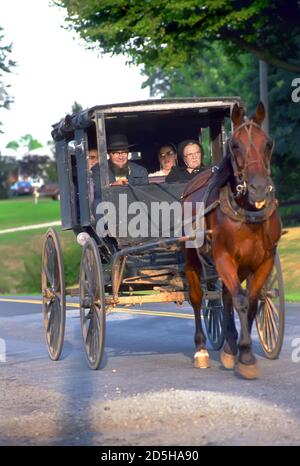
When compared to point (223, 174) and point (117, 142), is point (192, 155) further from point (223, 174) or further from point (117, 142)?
Result: point (223, 174)

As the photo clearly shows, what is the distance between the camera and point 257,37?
31578 millimetres

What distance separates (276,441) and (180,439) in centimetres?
64

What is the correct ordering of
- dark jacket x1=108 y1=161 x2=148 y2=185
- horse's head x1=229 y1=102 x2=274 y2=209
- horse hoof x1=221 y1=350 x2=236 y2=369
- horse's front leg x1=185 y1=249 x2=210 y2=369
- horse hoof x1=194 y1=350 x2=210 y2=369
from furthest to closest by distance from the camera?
dark jacket x1=108 y1=161 x2=148 y2=185, horse's front leg x1=185 y1=249 x2=210 y2=369, horse hoof x1=194 y1=350 x2=210 y2=369, horse hoof x1=221 y1=350 x2=236 y2=369, horse's head x1=229 y1=102 x2=274 y2=209

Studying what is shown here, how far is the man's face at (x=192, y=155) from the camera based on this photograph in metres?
13.2

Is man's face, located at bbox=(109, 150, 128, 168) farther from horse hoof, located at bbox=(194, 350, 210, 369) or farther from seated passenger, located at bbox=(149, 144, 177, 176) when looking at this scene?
horse hoof, located at bbox=(194, 350, 210, 369)

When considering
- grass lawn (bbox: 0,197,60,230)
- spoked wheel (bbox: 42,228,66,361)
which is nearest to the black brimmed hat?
spoked wheel (bbox: 42,228,66,361)

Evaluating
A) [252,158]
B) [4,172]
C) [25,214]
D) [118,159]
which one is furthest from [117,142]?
[4,172]

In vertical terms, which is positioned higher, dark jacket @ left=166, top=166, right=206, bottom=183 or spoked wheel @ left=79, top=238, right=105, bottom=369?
dark jacket @ left=166, top=166, right=206, bottom=183

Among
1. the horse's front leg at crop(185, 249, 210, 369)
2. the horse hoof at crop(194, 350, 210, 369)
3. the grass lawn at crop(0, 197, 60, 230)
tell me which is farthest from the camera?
the grass lawn at crop(0, 197, 60, 230)

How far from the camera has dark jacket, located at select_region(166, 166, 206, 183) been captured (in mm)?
13086

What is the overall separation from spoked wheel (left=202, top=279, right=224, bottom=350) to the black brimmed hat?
71.2 inches

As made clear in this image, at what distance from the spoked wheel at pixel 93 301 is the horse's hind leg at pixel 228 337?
1.17 meters

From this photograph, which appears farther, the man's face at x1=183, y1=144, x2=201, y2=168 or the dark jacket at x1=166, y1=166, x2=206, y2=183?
the man's face at x1=183, y1=144, x2=201, y2=168

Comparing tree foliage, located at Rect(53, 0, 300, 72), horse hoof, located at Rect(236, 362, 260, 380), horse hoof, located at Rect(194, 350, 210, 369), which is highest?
tree foliage, located at Rect(53, 0, 300, 72)
